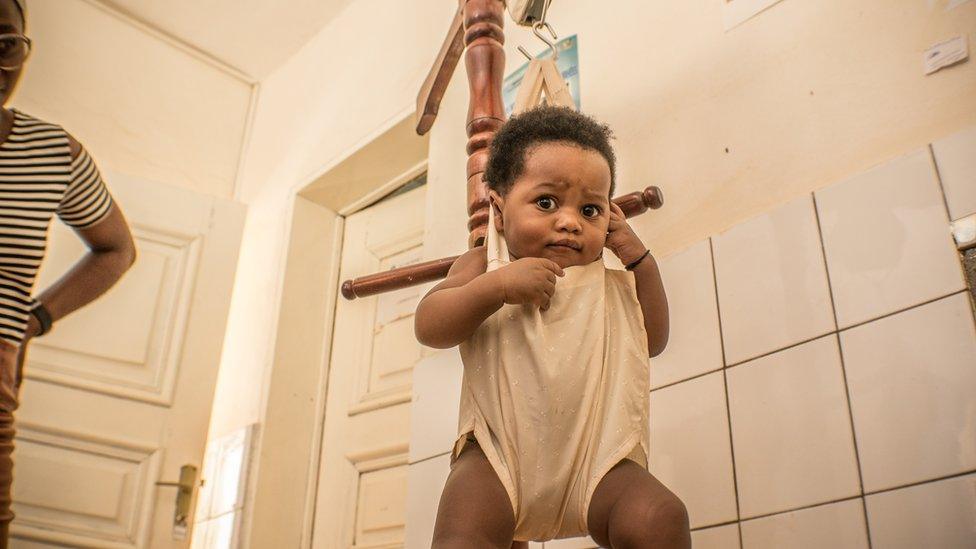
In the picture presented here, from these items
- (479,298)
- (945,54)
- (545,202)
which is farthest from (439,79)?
(945,54)

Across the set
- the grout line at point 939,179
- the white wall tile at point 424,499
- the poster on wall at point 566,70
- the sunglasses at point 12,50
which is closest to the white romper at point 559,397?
A: the grout line at point 939,179

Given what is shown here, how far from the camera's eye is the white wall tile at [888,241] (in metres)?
1.04

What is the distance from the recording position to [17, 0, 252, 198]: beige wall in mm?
2850

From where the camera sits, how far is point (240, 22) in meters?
3.14

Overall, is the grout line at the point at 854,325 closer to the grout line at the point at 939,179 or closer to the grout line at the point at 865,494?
the grout line at the point at 939,179

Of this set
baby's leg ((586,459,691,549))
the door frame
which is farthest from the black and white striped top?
baby's leg ((586,459,691,549))

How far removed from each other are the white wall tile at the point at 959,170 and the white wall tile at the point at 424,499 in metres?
0.98

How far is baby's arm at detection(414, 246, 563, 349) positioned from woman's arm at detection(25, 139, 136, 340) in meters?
1.27

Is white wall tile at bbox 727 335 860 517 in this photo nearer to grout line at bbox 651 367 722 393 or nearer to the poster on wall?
grout line at bbox 651 367 722 393

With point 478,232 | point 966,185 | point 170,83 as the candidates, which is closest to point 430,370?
point 478,232

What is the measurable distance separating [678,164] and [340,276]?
1.63 m

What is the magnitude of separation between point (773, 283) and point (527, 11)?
1.83 feet

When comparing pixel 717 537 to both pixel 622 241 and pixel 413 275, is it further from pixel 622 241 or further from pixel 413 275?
pixel 413 275

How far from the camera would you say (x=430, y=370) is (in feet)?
5.88
